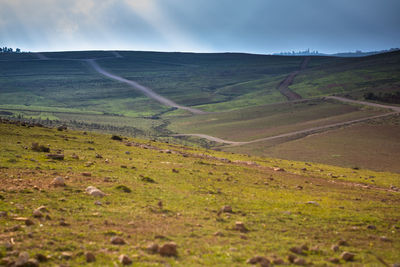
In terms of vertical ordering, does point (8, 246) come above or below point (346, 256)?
above

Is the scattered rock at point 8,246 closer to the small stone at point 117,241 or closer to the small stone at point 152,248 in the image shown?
the small stone at point 117,241

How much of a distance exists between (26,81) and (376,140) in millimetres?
171591

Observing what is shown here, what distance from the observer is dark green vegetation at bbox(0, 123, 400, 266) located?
10.3 meters

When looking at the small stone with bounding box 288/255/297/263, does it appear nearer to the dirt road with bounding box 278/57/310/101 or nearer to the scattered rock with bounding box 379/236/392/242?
the scattered rock with bounding box 379/236/392/242

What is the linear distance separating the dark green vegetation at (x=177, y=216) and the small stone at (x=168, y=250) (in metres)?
0.22

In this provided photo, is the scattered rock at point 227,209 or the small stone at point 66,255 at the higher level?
the small stone at point 66,255

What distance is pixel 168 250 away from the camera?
33.2 ft

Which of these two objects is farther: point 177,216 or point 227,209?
point 227,209

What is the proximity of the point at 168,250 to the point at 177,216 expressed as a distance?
12.9ft

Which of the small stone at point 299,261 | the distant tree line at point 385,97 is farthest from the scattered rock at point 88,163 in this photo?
the distant tree line at point 385,97

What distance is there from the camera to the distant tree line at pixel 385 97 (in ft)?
379

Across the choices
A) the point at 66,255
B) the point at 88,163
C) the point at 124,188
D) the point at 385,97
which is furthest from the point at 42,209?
the point at 385,97

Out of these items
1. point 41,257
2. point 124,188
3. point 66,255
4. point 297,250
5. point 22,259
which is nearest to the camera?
point 22,259

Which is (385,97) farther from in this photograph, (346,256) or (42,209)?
(42,209)
